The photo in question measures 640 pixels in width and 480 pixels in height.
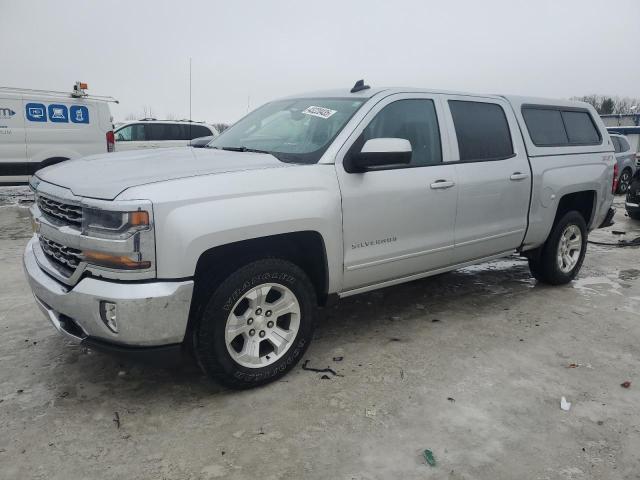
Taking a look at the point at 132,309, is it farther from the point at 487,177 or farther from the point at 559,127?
the point at 559,127

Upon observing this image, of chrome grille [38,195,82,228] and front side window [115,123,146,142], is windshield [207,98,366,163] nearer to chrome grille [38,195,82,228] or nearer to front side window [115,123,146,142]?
chrome grille [38,195,82,228]

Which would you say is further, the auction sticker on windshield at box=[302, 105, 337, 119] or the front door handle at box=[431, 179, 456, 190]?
the front door handle at box=[431, 179, 456, 190]

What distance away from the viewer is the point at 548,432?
2.78m

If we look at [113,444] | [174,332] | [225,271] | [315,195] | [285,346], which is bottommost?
[113,444]

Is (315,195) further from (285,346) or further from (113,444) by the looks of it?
(113,444)

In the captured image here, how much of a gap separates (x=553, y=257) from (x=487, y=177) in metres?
1.48

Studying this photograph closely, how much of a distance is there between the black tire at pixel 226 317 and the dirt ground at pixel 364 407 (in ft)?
0.42

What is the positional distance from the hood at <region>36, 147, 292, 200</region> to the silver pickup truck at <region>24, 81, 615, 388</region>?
2cm

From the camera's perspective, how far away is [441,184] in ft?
12.8

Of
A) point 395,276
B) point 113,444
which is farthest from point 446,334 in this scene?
point 113,444

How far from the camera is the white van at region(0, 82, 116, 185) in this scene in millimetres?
9938

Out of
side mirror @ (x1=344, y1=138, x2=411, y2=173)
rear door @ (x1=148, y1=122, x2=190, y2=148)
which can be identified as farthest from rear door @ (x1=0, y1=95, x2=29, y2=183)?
side mirror @ (x1=344, y1=138, x2=411, y2=173)

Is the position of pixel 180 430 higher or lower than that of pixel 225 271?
lower

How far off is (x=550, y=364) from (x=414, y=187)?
152 centimetres
